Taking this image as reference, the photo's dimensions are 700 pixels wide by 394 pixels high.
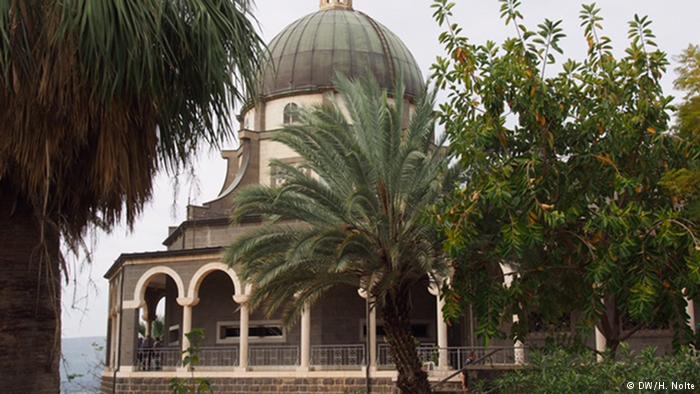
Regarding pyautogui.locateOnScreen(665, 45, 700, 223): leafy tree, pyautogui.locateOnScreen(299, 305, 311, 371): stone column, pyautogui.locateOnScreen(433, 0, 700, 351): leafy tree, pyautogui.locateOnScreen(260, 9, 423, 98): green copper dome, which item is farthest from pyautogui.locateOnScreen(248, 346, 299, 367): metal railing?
pyautogui.locateOnScreen(665, 45, 700, 223): leafy tree

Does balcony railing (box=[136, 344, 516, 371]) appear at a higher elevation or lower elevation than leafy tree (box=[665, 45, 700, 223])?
lower

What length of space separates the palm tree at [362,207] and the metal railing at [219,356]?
448 inches

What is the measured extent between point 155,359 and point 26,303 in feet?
69.8

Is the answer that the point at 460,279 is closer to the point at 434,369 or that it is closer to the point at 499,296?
the point at 499,296

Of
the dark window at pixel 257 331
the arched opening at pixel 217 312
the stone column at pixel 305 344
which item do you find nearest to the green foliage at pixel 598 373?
the stone column at pixel 305 344

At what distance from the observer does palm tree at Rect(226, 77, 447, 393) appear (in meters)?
15.0

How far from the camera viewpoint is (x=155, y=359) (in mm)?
26656

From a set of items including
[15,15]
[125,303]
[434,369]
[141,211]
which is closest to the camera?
[15,15]

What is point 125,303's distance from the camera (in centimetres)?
2750

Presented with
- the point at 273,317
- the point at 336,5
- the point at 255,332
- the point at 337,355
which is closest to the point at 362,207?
the point at 337,355

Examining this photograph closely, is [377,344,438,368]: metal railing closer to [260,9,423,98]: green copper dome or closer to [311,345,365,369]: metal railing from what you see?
[311,345,365,369]: metal railing

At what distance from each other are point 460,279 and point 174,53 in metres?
7.92

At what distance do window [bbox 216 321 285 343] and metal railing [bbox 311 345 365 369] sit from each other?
187 cm

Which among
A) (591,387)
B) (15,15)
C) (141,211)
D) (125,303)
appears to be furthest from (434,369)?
(15,15)
